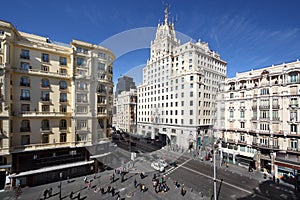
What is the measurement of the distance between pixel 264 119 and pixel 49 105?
4660 cm

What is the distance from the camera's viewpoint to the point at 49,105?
27.7 meters

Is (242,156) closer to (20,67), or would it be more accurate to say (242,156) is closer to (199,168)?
(199,168)

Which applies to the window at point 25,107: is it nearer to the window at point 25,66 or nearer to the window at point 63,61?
the window at point 25,66

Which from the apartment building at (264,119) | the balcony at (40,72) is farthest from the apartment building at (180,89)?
the balcony at (40,72)

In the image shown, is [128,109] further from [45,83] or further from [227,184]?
[227,184]

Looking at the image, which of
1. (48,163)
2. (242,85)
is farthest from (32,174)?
(242,85)

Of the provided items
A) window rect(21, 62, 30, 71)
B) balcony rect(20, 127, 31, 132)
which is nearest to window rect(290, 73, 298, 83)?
window rect(21, 62, 30, 71)

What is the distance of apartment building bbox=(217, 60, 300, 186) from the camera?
29.6 metres

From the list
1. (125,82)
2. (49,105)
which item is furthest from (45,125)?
(125,82)

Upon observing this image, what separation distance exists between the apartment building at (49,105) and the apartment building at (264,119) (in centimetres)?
3342

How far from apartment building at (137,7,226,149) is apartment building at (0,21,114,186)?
84.9 ft

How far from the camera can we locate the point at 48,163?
87.4 ft

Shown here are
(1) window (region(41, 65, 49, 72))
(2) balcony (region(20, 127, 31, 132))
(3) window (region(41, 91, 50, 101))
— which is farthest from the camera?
(1) window (region(41, 65, 49, 72))

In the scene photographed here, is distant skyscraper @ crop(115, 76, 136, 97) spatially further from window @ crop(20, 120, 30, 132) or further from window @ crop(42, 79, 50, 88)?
window @ crop(20, 120, 30, 132)
